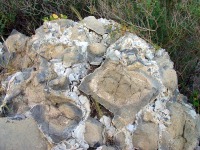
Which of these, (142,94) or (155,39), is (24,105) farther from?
(155,39)

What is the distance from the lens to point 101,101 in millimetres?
2432

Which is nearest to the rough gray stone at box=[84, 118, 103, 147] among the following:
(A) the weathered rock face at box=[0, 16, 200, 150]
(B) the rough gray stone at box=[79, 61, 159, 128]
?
(A) the weathered rock face at box=[0, 16, 200, 150]

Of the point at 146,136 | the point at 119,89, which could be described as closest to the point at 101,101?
the point at 119,89

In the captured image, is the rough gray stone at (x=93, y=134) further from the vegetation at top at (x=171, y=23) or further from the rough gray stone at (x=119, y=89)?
the vegetation at top at (x=171, y=23)

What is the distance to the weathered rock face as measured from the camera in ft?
7.75

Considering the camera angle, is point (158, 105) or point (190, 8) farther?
point (190, 8)

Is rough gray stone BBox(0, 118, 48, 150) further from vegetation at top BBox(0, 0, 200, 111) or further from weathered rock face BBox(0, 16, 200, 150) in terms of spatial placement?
vegetation at top BBox(0, 0, 200, 111)

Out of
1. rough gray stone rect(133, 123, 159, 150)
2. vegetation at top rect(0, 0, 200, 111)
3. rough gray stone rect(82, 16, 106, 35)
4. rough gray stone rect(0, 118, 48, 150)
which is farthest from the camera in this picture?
vegetation at top rect(0, 0, 200, 111)

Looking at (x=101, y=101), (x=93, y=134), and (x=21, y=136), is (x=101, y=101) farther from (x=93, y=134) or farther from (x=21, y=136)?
(x=21, y=136)

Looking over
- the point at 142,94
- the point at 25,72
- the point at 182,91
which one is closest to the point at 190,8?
the point at 182,91

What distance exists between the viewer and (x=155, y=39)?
10.1 feet

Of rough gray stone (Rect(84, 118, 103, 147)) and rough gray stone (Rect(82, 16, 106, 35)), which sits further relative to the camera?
rough gray stone (Rect(82, 16, 106, 35))

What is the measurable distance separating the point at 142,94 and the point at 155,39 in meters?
0.86

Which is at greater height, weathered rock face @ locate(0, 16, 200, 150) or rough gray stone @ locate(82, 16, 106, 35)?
rough gray stone @ locate(82, 16, 106, 35)
